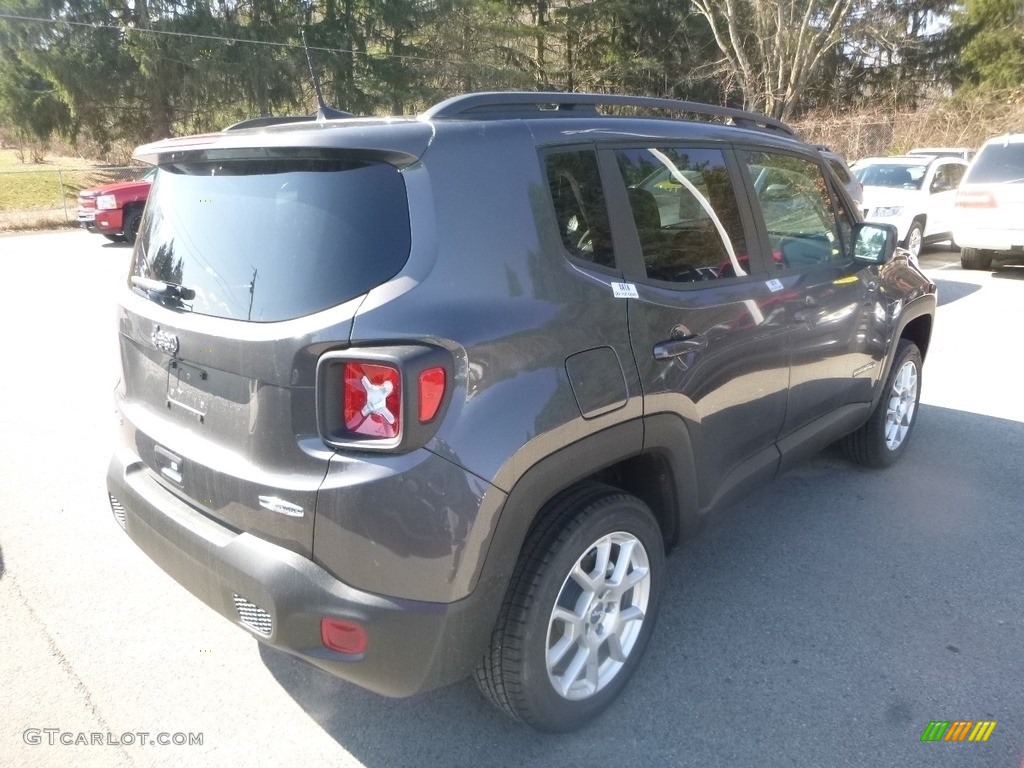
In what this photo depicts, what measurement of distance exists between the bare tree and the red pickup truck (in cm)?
2017

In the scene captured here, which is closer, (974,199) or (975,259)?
(974,199)

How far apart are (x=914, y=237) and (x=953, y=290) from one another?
7.38 feet

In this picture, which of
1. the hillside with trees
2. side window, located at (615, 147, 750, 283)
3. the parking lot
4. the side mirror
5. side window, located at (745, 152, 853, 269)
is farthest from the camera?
the hillside with trees

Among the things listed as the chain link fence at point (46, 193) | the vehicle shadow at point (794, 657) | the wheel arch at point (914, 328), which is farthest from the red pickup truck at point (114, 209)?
the vehicle shadow at point (794, 657)

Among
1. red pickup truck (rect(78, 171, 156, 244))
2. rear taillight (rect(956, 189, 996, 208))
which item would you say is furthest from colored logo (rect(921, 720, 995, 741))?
red pickup truck (rect(78, 171, 156, 244))

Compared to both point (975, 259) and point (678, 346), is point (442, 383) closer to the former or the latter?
point (678, 346)

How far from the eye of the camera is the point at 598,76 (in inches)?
1405

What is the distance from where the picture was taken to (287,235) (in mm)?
2254

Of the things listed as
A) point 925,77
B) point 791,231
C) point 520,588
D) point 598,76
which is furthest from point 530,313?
point 925,77

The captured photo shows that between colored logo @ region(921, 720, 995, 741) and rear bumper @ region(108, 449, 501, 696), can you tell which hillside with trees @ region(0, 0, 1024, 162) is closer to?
colored logo @ region(921, 720, 995, 741)

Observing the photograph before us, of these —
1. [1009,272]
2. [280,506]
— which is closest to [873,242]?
[280,506]

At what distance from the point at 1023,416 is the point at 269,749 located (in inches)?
207

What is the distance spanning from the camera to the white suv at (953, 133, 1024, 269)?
10797mm

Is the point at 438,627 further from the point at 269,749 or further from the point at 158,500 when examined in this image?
the point at 158,500
